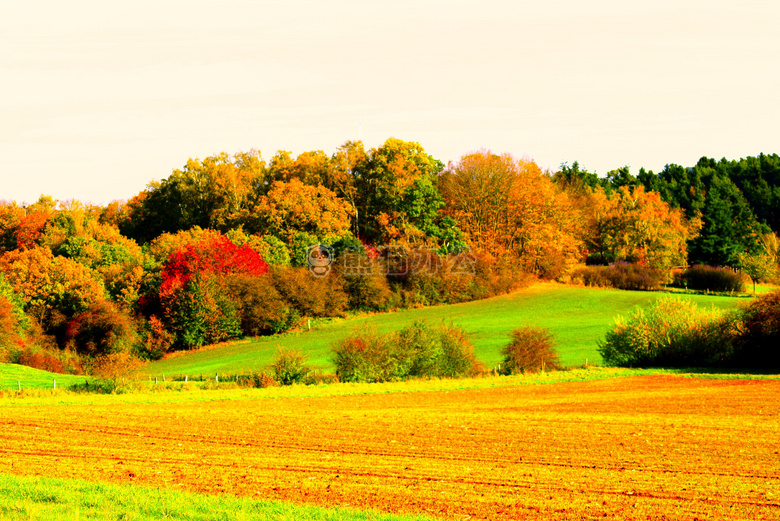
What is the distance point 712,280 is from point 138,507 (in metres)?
80.8

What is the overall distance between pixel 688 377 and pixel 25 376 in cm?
3716

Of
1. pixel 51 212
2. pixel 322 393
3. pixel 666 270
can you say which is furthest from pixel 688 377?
pixel 51 212

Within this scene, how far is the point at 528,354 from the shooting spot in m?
43.0

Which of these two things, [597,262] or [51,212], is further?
[597,262]

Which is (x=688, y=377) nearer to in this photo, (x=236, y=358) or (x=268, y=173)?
(x=236, y=358)

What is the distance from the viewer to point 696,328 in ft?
147

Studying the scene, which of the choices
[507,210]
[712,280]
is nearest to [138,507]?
[507,210]

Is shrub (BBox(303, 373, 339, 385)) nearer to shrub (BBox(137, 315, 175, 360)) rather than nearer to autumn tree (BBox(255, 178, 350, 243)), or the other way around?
shrub (BBox(137, 315, 175, 360))

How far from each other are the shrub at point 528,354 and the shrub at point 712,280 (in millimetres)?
45071

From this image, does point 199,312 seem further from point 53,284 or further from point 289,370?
point 289,370

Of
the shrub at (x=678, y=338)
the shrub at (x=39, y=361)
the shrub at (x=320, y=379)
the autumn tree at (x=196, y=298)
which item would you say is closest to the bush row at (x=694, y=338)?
the shrub at (x=678, y=338)

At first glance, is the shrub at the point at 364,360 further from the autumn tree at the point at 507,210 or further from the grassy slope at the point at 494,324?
the autumn tree at the point at 507,210

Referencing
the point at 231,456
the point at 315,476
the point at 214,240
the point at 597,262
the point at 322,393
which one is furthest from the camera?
the point at 597,262

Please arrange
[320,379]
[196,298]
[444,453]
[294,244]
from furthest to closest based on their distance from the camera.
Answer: [294,244]
[196,298]
[320,379]
[444,453]
